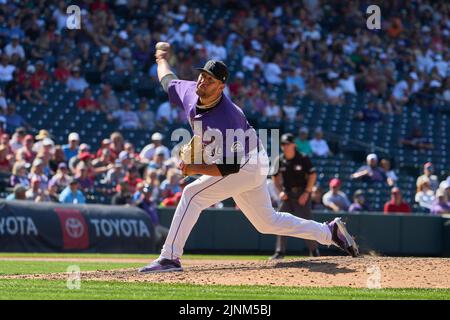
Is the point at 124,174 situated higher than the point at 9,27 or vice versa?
the point at 9,27

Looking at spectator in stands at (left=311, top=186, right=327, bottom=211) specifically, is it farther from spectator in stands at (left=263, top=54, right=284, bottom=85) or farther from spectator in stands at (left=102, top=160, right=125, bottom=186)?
spectator in stands at (left=263, top=54, right=284, bottom=85)

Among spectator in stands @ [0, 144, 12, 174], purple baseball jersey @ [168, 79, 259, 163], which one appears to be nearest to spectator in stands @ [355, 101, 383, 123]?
spectator in stands @ [0, 144, 12, 174]

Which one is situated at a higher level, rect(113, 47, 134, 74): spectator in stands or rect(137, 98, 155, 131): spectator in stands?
rect(113, 47, 134, 74): spectator in stands

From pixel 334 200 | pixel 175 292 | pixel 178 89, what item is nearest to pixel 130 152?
pixel 334 200

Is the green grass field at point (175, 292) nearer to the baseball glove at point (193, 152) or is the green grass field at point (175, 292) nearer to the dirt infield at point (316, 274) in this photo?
the dirt infield at point (316, 274)
